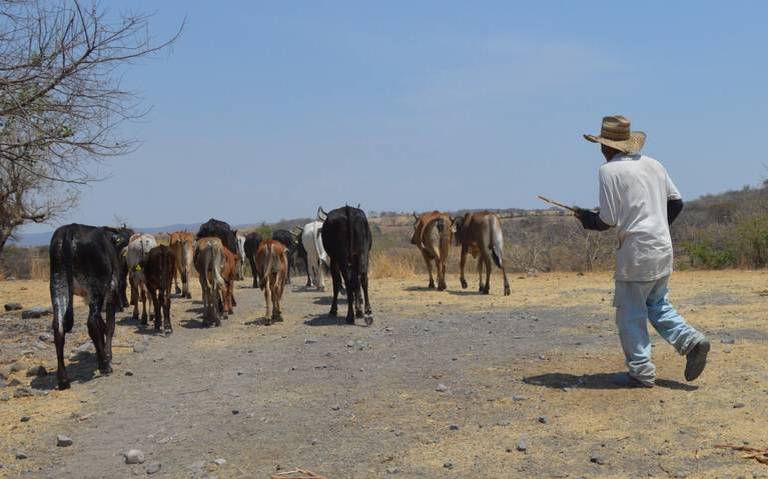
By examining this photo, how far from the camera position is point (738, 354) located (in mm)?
8648

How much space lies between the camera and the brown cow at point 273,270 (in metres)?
13.6

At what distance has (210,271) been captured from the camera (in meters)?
13.5

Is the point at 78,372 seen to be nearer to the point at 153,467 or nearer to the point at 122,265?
the point at 153,467

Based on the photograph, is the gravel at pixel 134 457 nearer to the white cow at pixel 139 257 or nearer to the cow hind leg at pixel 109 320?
the cow hind leg at pixel 109 320

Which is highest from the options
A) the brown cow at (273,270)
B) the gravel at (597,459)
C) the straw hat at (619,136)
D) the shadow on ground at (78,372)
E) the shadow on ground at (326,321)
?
the straw hat at (619,136)

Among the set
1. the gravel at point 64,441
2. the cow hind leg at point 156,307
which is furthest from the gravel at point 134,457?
the cow hind leg at point 156,307

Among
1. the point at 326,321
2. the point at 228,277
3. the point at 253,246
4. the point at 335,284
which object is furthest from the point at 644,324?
the point at 253,246

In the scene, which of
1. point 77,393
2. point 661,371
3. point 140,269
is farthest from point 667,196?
point 140,269

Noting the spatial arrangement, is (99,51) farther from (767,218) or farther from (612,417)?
(767,218)

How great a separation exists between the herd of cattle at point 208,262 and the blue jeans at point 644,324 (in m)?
6.04

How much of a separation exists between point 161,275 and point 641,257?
820cm

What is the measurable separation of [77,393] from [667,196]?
21.7 feet

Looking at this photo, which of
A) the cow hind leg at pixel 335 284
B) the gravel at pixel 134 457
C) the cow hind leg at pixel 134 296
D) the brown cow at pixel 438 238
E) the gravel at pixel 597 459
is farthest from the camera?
the brown cow at pixel 438 238

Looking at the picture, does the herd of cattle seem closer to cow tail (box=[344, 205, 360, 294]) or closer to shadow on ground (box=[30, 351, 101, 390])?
cow tail (box=[344, 205, 360, 294])
